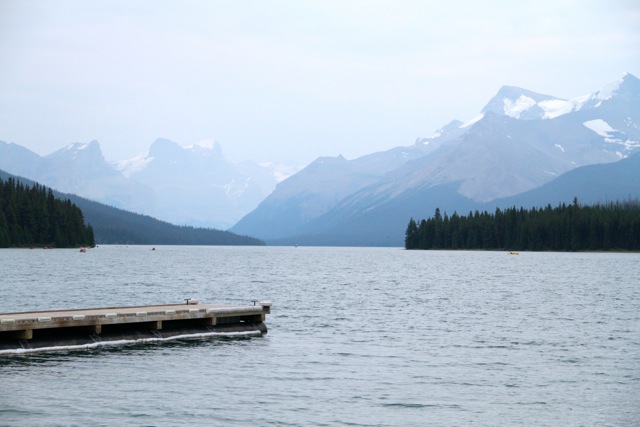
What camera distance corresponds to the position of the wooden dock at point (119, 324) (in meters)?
47.9

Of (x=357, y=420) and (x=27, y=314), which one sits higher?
(x=27, y=314)

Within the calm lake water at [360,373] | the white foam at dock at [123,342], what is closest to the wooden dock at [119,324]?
the white foam at dock at [123,342]

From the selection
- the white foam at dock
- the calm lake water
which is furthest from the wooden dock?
the calm lake water

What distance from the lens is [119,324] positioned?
54094 millimetres

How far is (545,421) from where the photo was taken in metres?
34.8

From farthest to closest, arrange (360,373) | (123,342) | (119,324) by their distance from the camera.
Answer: (119,324)
(123,342)
(360,373)

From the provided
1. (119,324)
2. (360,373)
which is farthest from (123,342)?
(360,373)

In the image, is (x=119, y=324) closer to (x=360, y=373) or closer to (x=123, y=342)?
(x=123, y=342)

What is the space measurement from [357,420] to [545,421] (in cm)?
775

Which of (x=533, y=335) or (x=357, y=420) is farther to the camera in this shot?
Answer: (x=533, y=335)

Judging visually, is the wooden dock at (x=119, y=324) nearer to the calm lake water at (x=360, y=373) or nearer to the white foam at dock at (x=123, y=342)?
the white foam at dock at (x=123, y=342)

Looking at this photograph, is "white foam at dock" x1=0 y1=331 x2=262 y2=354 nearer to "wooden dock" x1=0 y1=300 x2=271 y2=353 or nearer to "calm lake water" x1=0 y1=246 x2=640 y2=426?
"wooden dock" x1=0 y1=300 x2=271 y2=353

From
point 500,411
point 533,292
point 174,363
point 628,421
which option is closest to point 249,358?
point 174,363

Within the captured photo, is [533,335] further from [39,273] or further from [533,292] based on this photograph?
[39,273]
